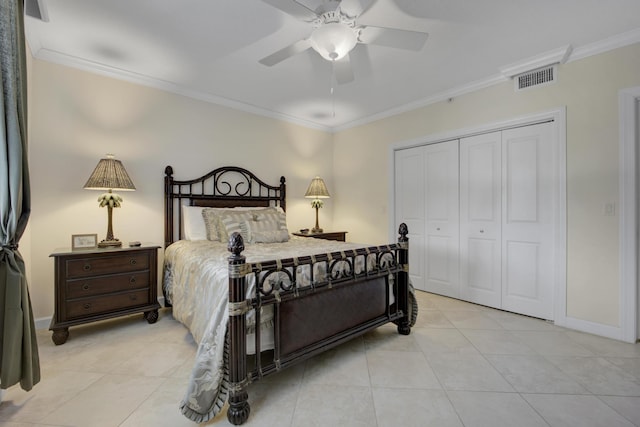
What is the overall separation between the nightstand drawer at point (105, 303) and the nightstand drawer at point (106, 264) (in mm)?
223

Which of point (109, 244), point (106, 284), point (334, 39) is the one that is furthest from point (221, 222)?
point (334, 39)

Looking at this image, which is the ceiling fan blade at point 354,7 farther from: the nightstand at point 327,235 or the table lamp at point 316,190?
the nightstand at point 327,235

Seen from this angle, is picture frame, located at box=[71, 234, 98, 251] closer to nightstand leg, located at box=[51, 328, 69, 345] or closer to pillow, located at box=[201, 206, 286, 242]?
nightstand leg, located at box=[51, 328, 69, 345]

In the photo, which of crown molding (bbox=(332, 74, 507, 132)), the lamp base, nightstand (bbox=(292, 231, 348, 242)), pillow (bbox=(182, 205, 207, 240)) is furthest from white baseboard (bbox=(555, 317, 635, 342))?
the lamp base

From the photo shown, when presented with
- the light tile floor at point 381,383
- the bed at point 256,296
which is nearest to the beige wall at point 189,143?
the bed at point 256,296

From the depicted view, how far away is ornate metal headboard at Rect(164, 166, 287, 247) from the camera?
3.36m

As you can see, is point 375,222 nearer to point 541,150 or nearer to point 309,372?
point 541,150

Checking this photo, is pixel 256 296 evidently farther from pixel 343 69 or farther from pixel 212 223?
pixel 343 69

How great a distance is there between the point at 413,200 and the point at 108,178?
3550 millimetres

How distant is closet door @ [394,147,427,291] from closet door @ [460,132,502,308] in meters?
0.54


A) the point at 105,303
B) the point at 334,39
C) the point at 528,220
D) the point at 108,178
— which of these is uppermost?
the point at 334,39

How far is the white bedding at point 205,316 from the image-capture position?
1483 millimetres

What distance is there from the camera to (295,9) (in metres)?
Result: 1.75

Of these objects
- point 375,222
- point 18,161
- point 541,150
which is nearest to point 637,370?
point 541,150
